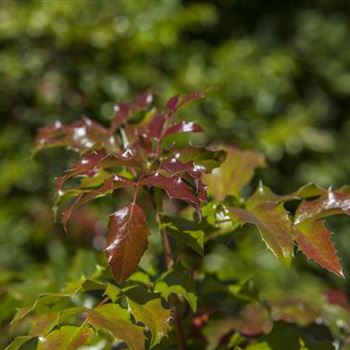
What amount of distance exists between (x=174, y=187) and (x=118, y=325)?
0.21 metres

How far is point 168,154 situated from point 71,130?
26 centimetres

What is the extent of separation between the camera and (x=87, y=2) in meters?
2.95

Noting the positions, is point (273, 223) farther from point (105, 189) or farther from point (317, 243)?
point (105, 189)

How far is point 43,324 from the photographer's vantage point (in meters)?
1.14

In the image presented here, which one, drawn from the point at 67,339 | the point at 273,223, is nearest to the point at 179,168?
the point at 273,223

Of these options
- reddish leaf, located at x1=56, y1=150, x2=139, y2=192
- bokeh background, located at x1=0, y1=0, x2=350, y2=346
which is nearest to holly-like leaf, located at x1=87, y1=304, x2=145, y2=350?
reddish leaf, located at x1=56, y1=150, x2=139, y2=192

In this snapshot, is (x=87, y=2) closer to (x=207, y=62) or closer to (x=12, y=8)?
(x=12, y=8)

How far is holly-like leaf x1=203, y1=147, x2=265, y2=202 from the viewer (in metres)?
1.47

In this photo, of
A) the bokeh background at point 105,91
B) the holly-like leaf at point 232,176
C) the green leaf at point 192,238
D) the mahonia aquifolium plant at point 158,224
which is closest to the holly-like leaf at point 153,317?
the mahonia aquifolium plant at point 158,224

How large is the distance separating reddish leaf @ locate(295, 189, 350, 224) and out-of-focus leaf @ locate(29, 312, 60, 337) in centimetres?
41

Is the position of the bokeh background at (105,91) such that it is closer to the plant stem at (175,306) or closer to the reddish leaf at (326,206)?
the plant stem at (175,306)

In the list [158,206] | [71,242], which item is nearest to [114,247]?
[158,206]

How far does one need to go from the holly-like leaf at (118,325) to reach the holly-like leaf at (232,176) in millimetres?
371

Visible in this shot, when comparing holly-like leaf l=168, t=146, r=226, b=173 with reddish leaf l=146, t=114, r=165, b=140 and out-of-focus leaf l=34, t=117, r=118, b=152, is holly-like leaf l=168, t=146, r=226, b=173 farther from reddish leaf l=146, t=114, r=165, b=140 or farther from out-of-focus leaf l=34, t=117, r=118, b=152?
out-of-focus leaf l=34, t=117, r=118, b=152
